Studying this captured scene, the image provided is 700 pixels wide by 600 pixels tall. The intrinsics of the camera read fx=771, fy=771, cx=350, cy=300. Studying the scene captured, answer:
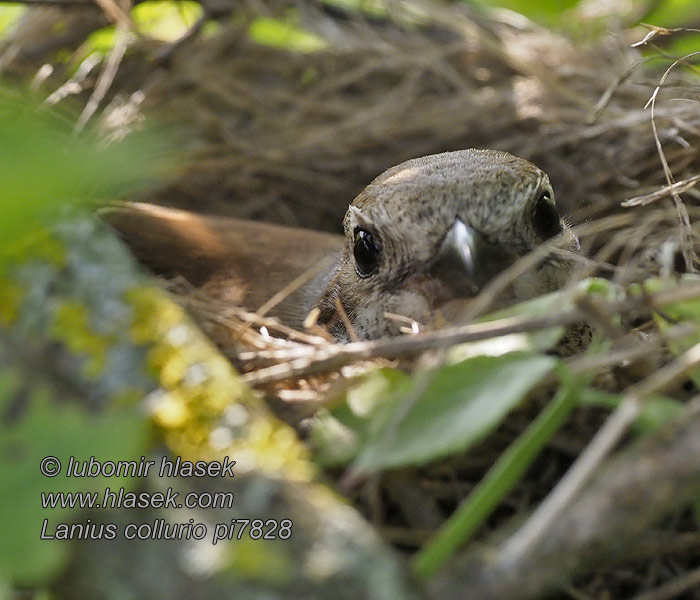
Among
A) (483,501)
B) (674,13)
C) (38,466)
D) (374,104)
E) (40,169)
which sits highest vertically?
(40,169)

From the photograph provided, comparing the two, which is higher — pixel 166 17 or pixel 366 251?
pixel 166 17

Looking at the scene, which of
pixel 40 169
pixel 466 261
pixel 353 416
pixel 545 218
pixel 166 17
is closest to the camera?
pixel 40 169

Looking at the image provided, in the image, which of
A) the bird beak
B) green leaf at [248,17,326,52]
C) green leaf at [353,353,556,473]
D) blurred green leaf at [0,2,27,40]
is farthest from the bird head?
blurred green leaf at [0,2,27,40]

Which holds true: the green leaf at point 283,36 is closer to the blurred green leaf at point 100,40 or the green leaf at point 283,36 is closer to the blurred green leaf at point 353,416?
the blurred green leaf at point 100,40

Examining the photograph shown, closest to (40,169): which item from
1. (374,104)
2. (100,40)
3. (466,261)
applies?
(466,261)

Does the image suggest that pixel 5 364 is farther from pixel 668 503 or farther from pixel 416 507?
pixel 668 503

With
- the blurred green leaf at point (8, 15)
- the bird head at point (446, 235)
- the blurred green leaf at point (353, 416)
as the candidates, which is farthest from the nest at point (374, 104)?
the blurred green leaf at point (353, 416)

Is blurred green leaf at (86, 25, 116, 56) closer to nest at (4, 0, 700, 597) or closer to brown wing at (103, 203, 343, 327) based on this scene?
nest at (4, 0, 700, 597)

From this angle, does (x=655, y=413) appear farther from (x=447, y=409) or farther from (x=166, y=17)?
(x=166, y=17)

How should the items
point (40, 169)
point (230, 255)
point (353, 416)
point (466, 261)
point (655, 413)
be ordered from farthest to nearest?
point (230, 255)
point (466, 261)
point (353, 416)
point (655, 413)
point (40, 169)

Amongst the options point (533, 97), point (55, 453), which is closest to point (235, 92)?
point (533, 97)
